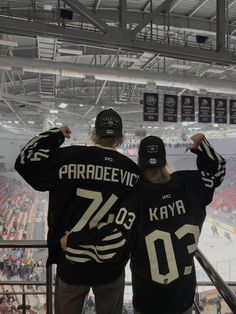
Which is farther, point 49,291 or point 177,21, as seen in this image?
point 177,21

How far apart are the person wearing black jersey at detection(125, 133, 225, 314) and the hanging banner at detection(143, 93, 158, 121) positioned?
26.5 feet

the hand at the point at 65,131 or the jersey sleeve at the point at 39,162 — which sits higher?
the hand at the point at 65,131

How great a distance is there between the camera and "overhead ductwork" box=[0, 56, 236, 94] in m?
7.26

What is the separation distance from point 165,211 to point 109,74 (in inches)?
270

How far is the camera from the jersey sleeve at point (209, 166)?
149 centimetres

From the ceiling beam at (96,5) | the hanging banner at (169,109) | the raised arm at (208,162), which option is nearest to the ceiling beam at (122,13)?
the ceiling beam at (96,5)

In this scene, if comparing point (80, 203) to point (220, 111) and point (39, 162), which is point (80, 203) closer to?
point (39, 162)

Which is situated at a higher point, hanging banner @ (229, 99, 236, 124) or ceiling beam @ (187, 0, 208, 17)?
ceiling beam @ (187, 0, 208, 17)

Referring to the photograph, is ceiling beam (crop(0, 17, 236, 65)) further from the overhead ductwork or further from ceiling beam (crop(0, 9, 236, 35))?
the overhead ductwork

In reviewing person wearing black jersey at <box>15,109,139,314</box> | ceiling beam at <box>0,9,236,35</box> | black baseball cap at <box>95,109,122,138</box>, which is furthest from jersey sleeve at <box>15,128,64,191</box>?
ceiling beam at <box>0,9,236,35</box>

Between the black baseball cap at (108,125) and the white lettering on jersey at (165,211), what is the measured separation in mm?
332

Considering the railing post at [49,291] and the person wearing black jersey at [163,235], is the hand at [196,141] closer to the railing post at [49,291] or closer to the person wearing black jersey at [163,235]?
the person wearing black jersey at [163,235]

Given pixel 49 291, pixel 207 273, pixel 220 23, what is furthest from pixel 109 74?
pixel 207 273

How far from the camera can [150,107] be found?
952 cm
